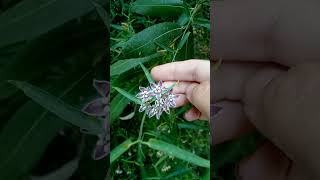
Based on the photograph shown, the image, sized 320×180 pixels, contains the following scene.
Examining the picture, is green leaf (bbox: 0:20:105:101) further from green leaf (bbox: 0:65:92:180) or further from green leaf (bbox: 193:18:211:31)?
green leaf (bbox: 193:18:211:31)

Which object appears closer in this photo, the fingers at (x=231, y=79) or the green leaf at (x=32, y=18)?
the green leaf at (x=32, y=18)

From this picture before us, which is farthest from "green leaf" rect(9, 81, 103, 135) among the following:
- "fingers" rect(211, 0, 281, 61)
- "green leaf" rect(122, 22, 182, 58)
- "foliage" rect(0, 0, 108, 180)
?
"fingers" rect(211, 0, 281, 61)

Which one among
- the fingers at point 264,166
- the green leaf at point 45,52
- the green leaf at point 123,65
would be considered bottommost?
the fingers at point 264,166

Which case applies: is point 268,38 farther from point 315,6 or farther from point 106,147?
point 106,147

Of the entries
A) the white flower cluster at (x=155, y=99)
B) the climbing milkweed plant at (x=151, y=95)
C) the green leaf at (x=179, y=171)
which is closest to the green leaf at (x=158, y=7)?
the climbing milkweed plant at (x=151, y=95)

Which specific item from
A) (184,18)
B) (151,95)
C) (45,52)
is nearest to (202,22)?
(184,18)

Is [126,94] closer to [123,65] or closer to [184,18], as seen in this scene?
[123,65]

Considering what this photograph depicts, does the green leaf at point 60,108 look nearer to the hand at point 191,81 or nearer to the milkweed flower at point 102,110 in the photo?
the milkweed flower at point 102,110

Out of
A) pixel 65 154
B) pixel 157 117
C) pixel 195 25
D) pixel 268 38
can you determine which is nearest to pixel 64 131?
pixel 65 154
